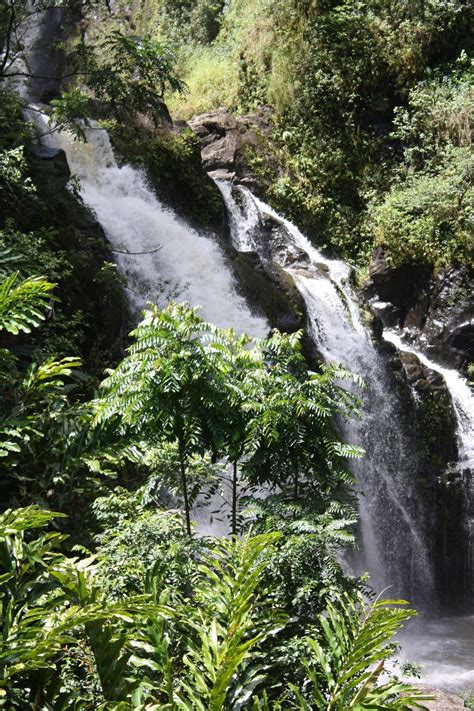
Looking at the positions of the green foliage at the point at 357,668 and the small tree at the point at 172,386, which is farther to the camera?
the small tree at the point at 172,386

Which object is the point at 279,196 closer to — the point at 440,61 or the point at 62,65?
the point at 440,61

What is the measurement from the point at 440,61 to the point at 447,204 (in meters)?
4.62

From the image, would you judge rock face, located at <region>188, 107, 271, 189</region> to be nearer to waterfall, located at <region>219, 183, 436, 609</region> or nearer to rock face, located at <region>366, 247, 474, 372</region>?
waterfall, located at <region>219, 183, 436, 609</region>

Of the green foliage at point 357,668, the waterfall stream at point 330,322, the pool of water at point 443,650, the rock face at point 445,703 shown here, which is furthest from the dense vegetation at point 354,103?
the green foliage at point 357,668

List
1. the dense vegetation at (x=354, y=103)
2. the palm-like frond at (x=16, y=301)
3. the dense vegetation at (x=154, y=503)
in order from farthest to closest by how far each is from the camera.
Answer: the dense vegetation at (x=354, y=103) < the palm-like frond at (x=16, y=301) < the dense vegetation at (x=154, y=503)

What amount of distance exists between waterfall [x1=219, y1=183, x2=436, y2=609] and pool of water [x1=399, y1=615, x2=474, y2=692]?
605 millimetres

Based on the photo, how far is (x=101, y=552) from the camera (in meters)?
3.86

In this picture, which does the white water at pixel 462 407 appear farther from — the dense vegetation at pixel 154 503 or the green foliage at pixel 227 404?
the green foliage at pixel 227 404

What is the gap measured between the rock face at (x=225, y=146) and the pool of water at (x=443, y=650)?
9.46 meters

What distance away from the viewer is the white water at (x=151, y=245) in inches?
395

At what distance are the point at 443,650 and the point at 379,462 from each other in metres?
2.86

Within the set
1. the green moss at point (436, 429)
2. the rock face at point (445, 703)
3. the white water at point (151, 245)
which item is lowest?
the rock face at point (445, 703)

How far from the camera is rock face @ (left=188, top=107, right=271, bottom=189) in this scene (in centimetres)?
1485

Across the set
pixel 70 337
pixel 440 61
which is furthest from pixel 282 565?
pixel 440 61
